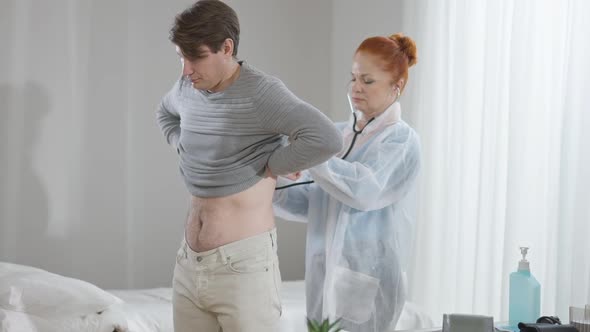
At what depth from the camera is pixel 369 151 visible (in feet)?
6.97

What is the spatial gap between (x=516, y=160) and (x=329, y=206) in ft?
2.82

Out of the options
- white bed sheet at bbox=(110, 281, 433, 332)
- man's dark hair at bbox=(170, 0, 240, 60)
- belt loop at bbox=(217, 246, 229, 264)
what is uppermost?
man's dark hair at bbox=(170, 0, 240, 60)

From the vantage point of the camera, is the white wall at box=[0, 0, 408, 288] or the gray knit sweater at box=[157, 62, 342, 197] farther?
the white wall at box=[0, 0, 408, 288]

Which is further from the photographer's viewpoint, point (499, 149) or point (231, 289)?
point (499, 149)

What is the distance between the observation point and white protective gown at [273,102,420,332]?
209 cm

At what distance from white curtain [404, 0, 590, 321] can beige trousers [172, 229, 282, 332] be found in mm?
1096

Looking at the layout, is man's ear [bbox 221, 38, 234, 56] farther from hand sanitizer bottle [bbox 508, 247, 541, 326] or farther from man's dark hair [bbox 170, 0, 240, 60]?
hand sanitizer bottle [bbox 508, 247, 541, 326]

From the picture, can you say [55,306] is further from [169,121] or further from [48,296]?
[169,121]

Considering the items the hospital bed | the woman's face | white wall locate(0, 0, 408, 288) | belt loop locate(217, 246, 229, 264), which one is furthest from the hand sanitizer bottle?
white wall locate(0, 0, 408, 288)

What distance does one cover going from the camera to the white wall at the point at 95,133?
3367 millimetres

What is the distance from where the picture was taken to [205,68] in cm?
176

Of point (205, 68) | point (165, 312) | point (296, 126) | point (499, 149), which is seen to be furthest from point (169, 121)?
point (499, 149)

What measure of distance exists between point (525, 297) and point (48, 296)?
1.35 m

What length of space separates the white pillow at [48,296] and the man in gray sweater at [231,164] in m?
0.64
